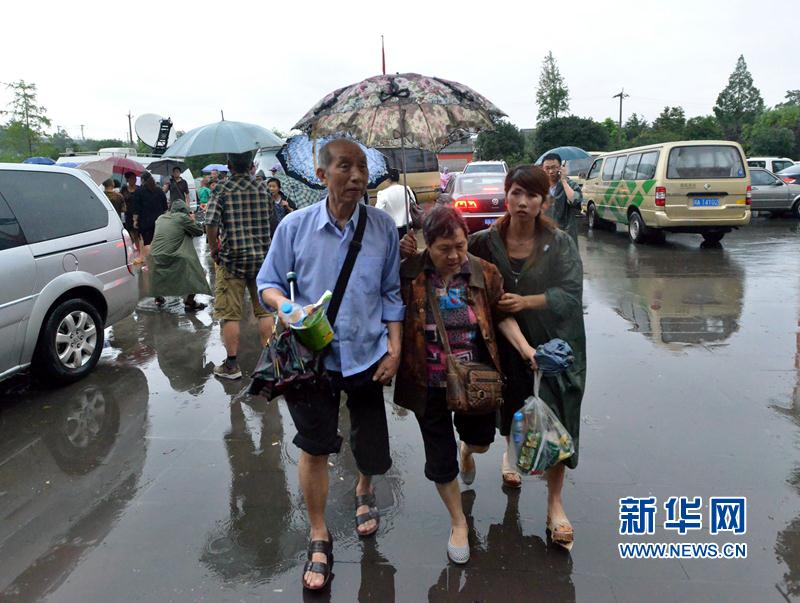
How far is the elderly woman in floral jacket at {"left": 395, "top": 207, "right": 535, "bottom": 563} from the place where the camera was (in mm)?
2654

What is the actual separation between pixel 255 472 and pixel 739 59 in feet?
293

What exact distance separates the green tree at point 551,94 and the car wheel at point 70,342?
71445 millimetres

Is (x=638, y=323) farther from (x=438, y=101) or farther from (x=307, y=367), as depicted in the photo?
(x=307, y=367)

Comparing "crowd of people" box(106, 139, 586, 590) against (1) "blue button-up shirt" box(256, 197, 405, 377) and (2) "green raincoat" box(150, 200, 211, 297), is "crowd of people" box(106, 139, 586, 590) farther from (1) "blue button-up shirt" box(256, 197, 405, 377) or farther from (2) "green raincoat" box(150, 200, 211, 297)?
(2) "green raincoat" box(150, 200, 211, 297)

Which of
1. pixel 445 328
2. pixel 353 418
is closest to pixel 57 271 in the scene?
pixel 353 418

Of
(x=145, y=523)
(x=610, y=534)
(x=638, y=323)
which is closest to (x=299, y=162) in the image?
(x=638, y=323)

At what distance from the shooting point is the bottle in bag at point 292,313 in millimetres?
2379

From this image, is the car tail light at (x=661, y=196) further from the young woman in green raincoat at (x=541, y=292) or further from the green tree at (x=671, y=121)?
the green tree at (x=671, y=121)

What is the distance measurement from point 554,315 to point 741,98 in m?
85.9

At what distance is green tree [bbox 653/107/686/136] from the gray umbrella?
169ft

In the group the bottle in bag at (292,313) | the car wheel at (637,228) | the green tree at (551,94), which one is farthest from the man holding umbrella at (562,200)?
the green tree at (551,94)

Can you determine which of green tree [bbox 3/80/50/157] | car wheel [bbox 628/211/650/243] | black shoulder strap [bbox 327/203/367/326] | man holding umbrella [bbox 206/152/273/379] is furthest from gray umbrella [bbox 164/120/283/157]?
green tree [bbox 3/80/50/157]

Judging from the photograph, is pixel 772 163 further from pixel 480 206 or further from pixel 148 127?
pixel 148 127

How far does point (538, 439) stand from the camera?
2609mm
